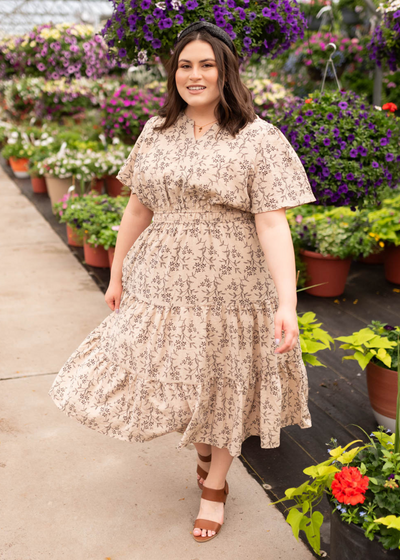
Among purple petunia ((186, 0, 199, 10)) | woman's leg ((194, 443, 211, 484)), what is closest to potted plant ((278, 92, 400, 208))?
purple petunia ((186, 0, 199, 10))

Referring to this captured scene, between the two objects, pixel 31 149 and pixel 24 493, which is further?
pixel 31 149

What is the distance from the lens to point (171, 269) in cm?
171

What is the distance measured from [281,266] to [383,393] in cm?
106

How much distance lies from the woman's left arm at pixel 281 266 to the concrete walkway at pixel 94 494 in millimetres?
742

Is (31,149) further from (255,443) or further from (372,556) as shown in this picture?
(372,556)

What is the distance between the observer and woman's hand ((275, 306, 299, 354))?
156cm

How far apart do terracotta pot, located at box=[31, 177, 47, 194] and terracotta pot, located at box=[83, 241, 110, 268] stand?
8.07 feet

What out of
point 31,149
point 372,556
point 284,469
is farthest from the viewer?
point 31,149

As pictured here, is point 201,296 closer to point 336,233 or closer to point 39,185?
point 336,233

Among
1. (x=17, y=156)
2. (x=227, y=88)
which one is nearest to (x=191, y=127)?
(x=227, y=88)

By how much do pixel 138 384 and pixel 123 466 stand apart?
0.63 meters

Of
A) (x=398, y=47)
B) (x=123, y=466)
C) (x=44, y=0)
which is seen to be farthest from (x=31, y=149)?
(x=44, y=0)

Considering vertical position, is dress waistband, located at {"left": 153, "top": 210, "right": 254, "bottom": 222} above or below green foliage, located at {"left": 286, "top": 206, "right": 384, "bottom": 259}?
above

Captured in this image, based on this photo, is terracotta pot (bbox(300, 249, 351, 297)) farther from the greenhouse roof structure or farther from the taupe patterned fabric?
the greenhouse roof structure
